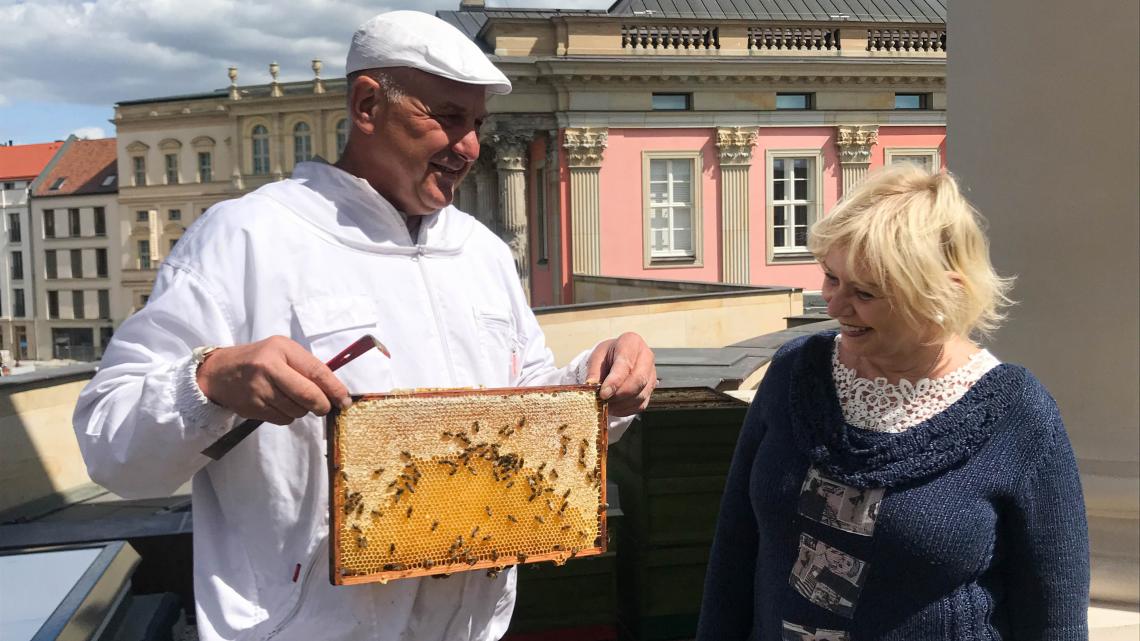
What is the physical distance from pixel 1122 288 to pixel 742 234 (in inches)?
936

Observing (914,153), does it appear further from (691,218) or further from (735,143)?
(691,218)

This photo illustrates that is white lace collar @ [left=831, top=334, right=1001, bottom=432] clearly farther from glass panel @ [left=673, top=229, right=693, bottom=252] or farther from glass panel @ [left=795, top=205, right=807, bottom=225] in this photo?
glass panel @ [left=795, top=205, right=807, bottom=225]

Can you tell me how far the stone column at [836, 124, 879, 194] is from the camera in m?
27.5

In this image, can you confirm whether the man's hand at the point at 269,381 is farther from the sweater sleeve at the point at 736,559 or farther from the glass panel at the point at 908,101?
the glass panel at the point at 908,101

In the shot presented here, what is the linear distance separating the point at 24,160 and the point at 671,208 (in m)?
77.7

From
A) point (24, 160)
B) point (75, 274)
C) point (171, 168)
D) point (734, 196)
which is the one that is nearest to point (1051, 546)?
point (734, 196)

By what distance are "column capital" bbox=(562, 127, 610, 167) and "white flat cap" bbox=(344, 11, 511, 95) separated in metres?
24.2

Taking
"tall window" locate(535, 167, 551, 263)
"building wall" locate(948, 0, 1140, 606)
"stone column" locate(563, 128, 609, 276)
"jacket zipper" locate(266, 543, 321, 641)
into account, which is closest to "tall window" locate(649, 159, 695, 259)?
"stone column" locate(563, 128, 609, 276)

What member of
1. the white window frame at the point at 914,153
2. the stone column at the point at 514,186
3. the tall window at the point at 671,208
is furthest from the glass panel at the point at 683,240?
the white window frame at the point at 914,153

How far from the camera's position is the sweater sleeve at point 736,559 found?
2.25 meters

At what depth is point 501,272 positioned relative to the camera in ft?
7.39

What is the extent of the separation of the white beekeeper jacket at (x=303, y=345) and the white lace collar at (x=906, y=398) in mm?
850

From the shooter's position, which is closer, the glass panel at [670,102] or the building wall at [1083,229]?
the building wall at [1083,229]

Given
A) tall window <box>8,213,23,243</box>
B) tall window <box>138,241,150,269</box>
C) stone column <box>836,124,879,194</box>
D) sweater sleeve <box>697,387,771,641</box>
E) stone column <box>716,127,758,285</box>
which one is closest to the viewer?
sweater sleeve <box>697,387,771,641</box>
